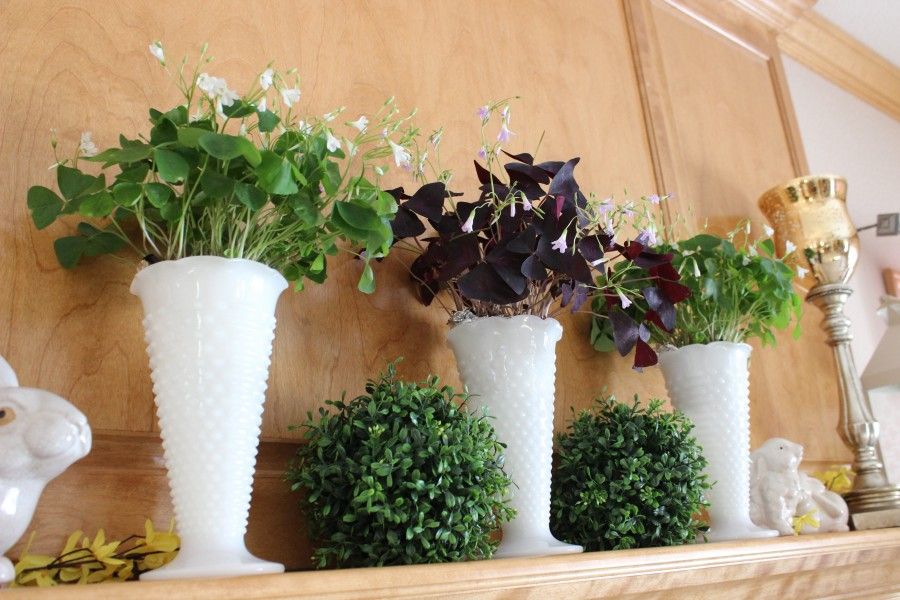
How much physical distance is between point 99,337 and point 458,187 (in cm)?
63

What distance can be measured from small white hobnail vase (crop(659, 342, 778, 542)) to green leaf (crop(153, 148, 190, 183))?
82 centimetres

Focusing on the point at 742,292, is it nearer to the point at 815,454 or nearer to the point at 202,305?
the point at 815,454

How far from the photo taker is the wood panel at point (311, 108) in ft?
2.89

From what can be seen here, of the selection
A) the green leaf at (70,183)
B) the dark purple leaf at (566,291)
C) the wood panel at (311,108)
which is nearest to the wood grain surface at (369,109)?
the wood panel at (311,108)

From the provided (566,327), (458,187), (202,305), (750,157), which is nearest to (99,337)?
(202,305)

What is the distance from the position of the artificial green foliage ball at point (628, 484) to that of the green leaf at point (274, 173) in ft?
1.78

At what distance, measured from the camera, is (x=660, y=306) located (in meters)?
1.11

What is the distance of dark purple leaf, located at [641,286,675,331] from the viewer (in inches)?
43.4

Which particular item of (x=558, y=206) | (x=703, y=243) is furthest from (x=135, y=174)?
(x=703, y=243)

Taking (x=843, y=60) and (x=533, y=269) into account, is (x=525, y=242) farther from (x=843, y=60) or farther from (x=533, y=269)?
(x=843, y=60)

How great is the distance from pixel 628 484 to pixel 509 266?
1.03 ft

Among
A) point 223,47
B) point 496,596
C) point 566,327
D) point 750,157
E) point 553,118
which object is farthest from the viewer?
point 750,157

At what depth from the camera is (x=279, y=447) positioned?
3.21 feet

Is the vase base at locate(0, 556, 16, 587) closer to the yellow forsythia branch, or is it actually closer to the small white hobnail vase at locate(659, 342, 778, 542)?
the yellow forsythia branch
